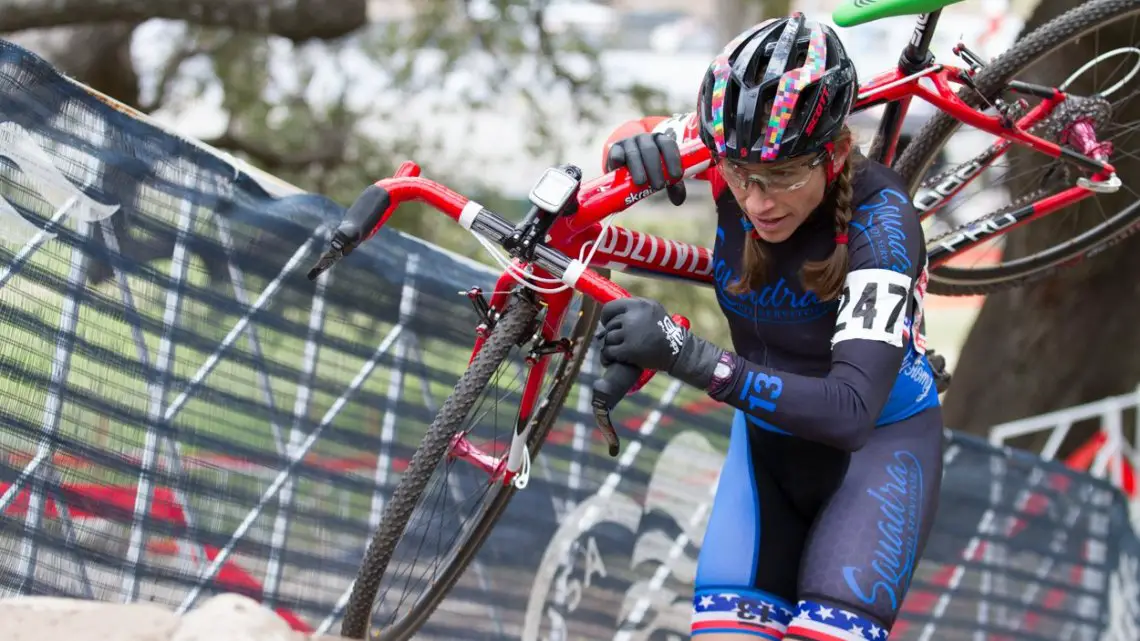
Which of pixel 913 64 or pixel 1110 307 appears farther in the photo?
pixel 1110 307

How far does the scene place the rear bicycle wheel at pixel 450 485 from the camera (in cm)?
295

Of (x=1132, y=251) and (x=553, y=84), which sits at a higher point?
(x=553, y=84)

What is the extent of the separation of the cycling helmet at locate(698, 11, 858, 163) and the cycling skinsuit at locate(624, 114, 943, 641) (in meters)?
0.24

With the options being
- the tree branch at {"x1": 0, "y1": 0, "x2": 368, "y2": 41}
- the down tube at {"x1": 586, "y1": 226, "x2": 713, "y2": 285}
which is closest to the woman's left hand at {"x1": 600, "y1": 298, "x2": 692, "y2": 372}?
the down tube at {"x1": 586, "y1": 226, "x2": 713, "y2": 285}

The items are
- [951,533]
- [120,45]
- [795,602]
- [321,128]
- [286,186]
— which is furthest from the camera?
[321,128]

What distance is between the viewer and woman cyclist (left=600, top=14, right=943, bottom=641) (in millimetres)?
2535

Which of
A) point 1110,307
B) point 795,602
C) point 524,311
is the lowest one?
point 795,602

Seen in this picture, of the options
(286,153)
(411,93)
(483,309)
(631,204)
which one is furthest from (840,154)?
(411,93)

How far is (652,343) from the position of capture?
8.04 feet

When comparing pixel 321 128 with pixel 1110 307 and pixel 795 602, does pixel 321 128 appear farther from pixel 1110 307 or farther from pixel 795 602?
pixel 795 602

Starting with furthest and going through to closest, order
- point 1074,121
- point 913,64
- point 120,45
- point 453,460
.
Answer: point 120,45, point 1074,121, point 913,64, point 453,460

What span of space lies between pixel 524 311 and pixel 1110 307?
5382mm

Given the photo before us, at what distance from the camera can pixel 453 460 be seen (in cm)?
328

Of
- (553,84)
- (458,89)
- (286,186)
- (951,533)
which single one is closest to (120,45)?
(458,89)
